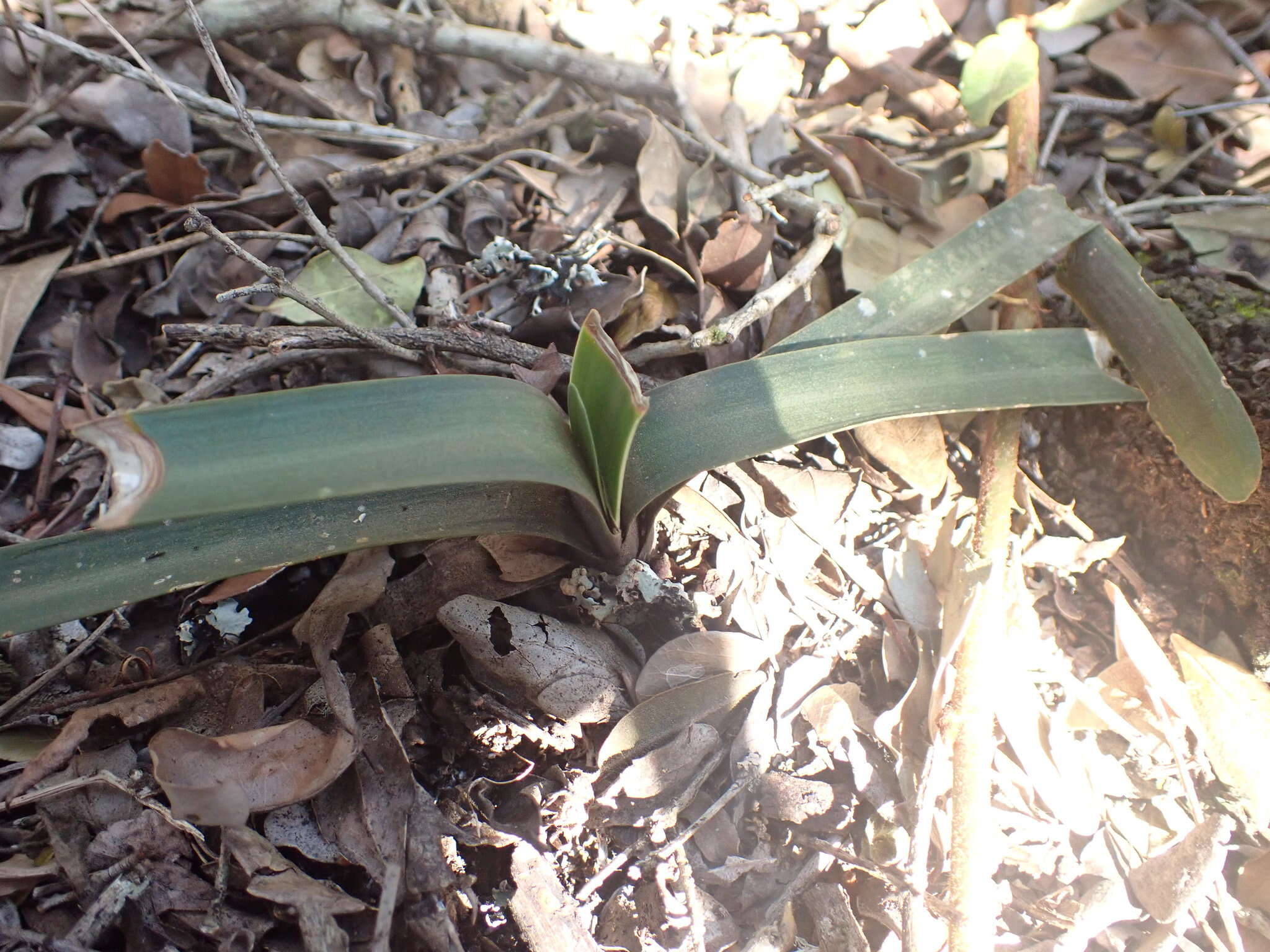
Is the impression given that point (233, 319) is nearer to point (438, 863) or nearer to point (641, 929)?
point (438, 863)

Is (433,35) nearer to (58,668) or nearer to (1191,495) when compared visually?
(58,668)

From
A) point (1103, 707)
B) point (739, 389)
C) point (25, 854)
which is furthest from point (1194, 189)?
point (25, 854)

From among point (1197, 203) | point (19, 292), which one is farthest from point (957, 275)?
point (19, 292)

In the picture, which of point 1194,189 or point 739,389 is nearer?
point 739,389

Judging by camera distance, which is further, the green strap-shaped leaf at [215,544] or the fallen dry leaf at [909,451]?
the fallen dry leaf at [909,451]

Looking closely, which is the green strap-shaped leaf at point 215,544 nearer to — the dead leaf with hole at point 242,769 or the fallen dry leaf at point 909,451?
the dead leaf with hole at point 242,769

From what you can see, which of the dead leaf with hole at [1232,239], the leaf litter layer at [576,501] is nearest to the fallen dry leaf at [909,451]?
the leaf litter layer at [576,501]

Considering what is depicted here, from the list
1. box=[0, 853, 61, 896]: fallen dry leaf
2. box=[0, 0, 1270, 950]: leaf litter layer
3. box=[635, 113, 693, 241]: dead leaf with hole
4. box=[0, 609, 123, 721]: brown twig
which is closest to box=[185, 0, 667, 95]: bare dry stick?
box=[0, 0, 1270, 950]: leaf litter layer
